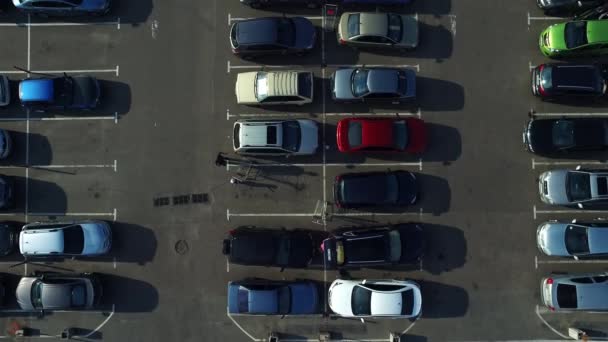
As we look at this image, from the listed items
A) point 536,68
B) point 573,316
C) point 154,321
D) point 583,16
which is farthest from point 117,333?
point 583,16

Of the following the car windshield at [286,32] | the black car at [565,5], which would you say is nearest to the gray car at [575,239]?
the black car at [565,5]

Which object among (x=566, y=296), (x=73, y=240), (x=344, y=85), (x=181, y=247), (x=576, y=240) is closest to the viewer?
(x=566, y=296)

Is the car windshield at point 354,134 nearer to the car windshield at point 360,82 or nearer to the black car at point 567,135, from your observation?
the car windshield at point 360,82

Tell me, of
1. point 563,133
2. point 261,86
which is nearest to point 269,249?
point 261,86

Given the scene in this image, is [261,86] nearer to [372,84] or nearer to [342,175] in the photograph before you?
[372,84]

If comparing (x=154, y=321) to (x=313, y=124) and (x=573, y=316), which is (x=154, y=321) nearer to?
(x=313, y=124)
